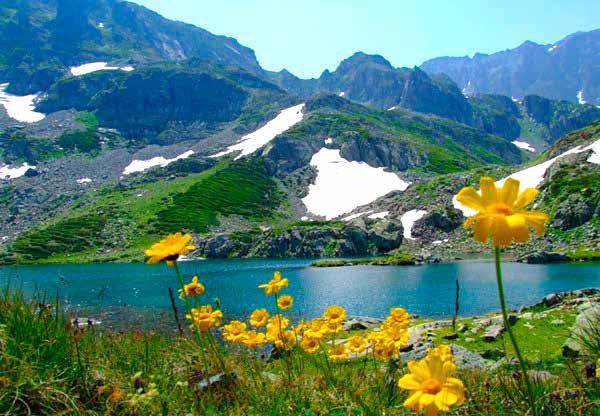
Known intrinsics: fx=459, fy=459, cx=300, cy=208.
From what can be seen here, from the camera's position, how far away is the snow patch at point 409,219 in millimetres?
133413

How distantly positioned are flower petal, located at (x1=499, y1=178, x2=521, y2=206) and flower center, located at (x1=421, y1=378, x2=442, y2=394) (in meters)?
0.99

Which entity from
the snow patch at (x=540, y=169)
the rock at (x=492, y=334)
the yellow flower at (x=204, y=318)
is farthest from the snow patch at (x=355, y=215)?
the yellow flower at (x=204, y=318)

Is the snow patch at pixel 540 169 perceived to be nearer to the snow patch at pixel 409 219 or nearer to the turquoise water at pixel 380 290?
the snow patch at pixel 409 219

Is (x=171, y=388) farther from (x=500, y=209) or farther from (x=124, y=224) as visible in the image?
(x=124, y=224)

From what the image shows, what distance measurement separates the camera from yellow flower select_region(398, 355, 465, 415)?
7.32ft

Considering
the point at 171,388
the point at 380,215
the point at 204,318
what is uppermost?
the point at 204,318

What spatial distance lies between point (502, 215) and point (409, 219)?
14355cm

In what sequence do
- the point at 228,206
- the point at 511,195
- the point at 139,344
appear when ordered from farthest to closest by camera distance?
the point at 228,206 < the point at 139,344 < the point at 511,195

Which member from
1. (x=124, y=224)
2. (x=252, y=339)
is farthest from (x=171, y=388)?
(x=124, y=224)

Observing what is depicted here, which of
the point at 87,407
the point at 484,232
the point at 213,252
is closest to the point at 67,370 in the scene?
the point at 87,407

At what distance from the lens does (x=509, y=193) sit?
90.2 inches

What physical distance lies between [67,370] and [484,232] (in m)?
4.46

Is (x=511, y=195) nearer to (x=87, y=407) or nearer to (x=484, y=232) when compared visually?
(x=484, y=232)

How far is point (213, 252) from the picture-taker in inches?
5482
